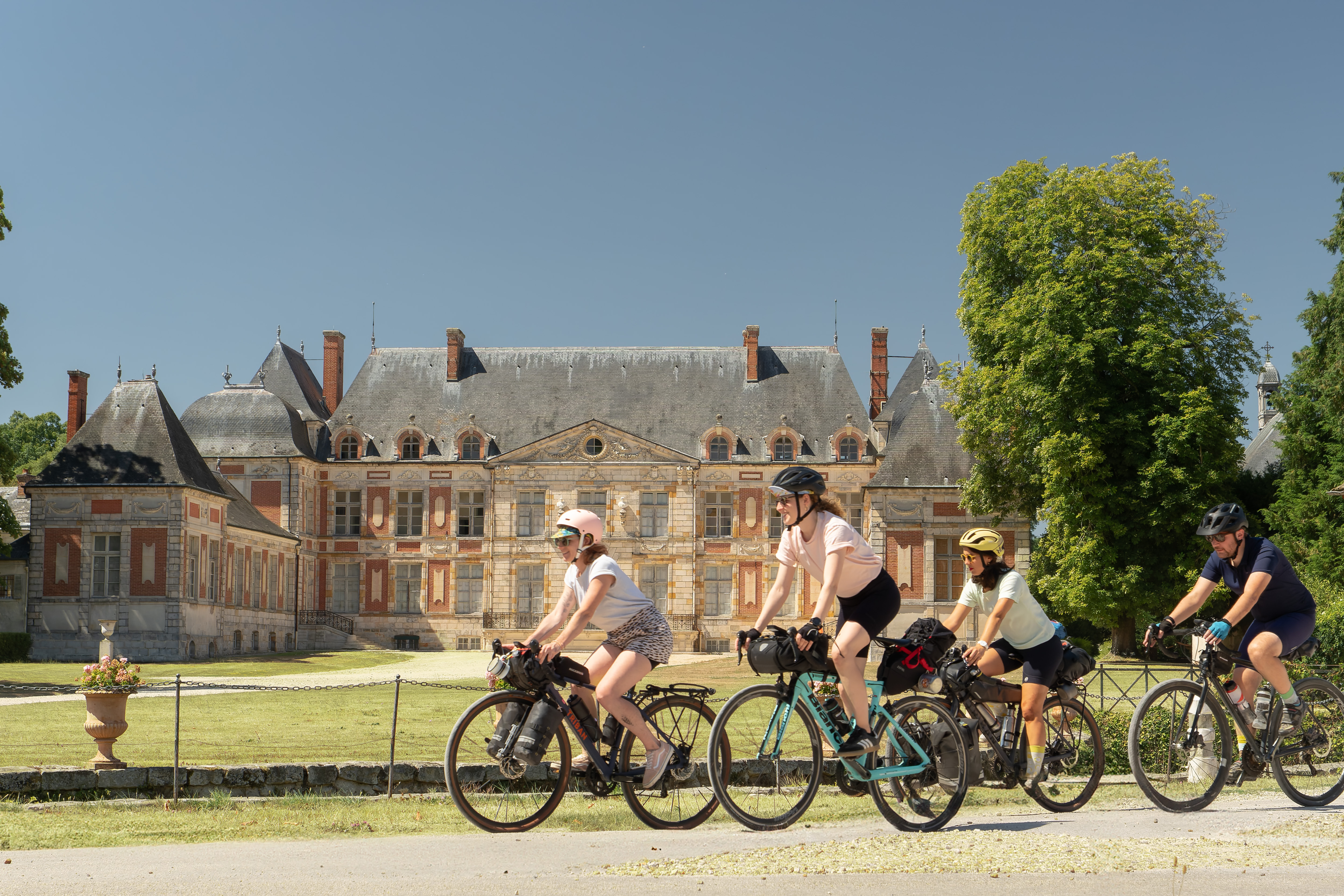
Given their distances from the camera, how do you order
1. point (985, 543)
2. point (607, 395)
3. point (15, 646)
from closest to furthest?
point (985, 543)
point (15, 646)
point (607, 395)

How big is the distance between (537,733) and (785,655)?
4.41 ft

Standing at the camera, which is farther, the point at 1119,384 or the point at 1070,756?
the point at 1119,384

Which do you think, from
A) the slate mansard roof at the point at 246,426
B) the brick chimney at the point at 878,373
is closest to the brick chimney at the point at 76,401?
the slate mansard roof at the point at 246,426

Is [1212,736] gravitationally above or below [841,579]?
below

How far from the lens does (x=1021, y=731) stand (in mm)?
7578

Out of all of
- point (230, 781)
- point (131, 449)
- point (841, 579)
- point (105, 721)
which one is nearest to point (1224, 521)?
point (841, 579)

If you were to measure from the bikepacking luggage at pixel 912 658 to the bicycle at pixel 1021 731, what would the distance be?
6.4 inches

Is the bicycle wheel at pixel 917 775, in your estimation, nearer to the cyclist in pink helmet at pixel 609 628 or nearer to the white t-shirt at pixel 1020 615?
the white t-shirt at pixel 1020 615

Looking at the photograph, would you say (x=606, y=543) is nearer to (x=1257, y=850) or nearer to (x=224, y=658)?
(x=224, y=658)

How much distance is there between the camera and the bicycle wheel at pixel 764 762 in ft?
21.8

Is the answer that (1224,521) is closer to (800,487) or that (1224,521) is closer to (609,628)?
(800,487)

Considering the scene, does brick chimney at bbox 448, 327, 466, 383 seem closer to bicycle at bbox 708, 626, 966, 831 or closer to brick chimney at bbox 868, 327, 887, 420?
brick chimney at bbox 868, 327, 887, 420

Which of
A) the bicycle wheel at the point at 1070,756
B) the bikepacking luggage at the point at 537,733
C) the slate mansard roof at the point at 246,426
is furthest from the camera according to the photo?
the slate mansard roof at the point at 246,426

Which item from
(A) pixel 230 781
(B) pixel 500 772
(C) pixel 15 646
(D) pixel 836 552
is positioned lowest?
(C) pixel 15 646
